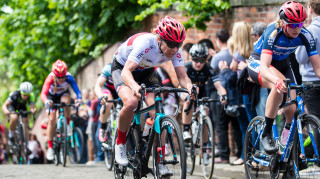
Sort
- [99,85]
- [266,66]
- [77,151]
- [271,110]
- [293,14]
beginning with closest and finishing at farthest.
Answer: [293,14]
[266,66]
[271,110]
[99,85]
[77,151]

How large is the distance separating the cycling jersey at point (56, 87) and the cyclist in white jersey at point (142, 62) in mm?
4781

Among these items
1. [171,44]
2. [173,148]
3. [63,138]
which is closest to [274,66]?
[171,44]

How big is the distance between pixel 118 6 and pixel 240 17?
4.56m

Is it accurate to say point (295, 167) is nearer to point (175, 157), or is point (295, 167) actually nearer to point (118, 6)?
point (175, 157)

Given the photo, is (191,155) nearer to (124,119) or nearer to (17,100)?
(124,119)

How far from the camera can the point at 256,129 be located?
7.16m

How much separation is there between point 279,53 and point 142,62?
62.2 inches

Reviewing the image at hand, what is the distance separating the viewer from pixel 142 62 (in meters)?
7.06

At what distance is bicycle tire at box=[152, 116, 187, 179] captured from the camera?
5.94 meters

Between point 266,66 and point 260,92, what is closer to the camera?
point 266,66

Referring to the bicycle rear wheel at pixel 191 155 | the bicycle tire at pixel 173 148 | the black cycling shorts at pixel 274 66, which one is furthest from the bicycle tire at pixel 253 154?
the bicycle rear wheel at pixel 191 155

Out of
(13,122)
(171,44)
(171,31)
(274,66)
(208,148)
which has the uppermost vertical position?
(171,31)

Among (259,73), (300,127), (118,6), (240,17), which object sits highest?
(118,6)

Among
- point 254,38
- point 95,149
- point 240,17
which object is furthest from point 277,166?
point 95,149
